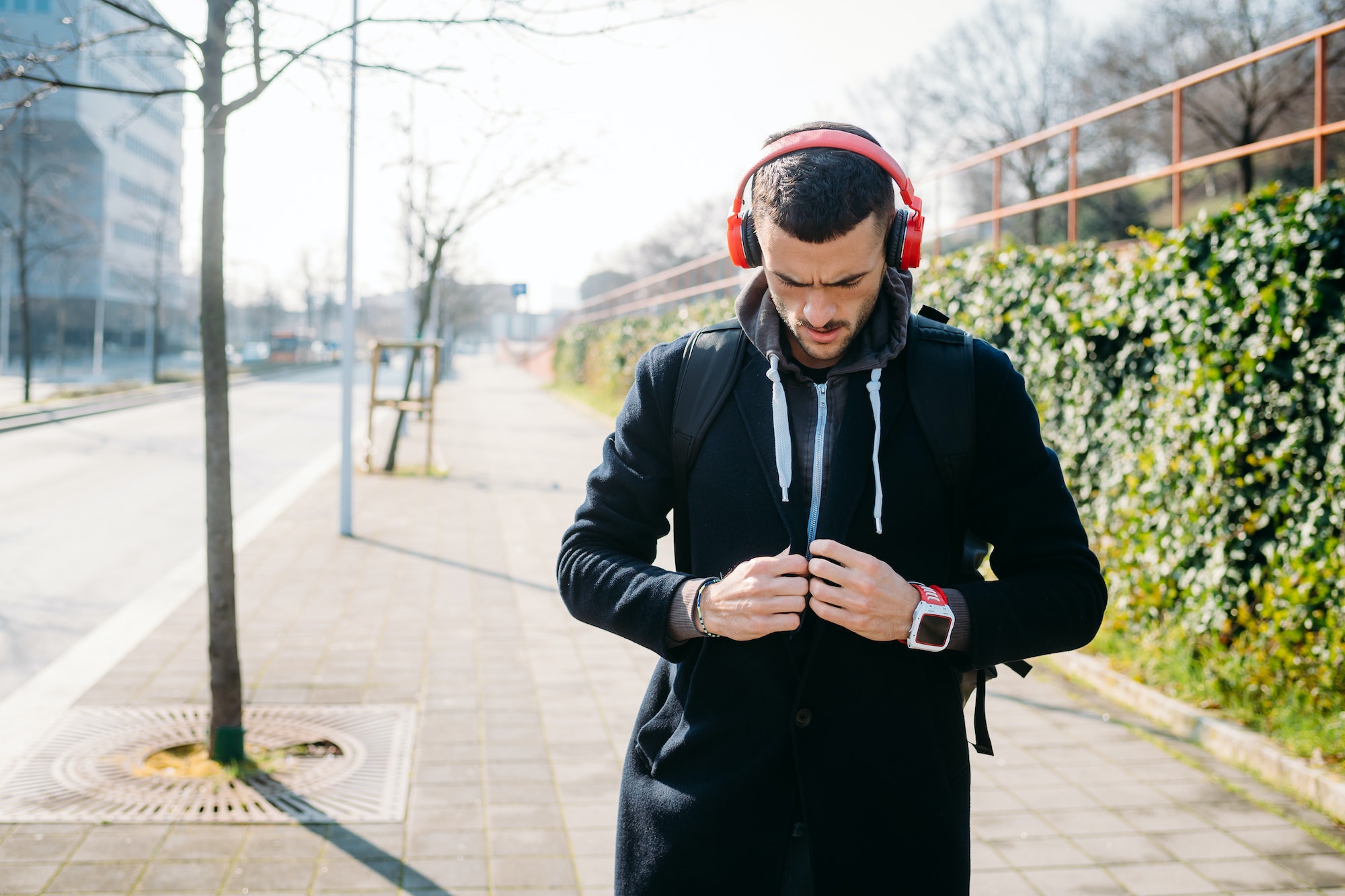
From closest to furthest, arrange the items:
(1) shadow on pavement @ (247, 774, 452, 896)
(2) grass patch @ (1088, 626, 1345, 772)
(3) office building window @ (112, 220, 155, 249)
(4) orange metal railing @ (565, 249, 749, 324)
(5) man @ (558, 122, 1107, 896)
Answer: (5) man @ (558, 122, 1107, 896) → (1) shadow on pavement @ (247, 774, 452, 896) → (2) grass patch @ (1088, 626, 1345, 772) → (4) orange metal railing @ (565, 249, 749, 324) → (3) office building window @ (112, 220, 155, 249)

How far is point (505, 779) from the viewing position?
445 cm

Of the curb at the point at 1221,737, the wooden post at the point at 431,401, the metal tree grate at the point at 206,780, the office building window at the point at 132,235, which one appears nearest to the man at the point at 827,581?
the metal tree grate at the point at 206,780

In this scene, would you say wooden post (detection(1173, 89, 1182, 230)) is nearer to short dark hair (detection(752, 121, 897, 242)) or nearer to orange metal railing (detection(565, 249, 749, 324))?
orange metal railing (detection(565, 249, 749, 324))

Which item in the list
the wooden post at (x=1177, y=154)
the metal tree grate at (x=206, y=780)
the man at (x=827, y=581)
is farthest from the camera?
the wooden post at (x=1177, y=154)

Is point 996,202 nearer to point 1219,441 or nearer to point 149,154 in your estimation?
point 1219,441

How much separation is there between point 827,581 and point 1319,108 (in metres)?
5.10

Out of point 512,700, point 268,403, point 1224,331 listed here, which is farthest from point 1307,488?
point 268,403

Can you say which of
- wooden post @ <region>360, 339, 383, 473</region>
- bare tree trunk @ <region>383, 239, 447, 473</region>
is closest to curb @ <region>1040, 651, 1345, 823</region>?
bare tree trunk @ <region>383, 239, 447, 473</region>

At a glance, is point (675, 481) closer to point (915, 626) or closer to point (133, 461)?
point (915, 626)

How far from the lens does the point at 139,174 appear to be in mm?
77062

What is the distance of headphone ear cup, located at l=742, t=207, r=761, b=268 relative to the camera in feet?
5.99

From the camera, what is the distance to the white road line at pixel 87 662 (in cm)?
488

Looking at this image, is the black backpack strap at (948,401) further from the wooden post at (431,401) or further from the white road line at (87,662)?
the wooden post at (431,401)

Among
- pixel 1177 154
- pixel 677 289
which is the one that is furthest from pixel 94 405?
pixel 1177 154
